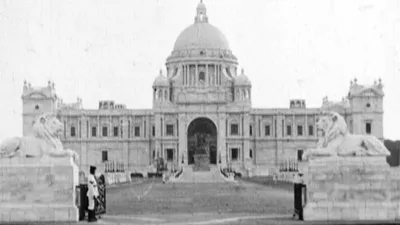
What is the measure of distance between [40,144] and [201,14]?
111 meters

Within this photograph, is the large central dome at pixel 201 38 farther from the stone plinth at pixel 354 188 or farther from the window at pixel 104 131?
the stone plinth at pixel 354 188

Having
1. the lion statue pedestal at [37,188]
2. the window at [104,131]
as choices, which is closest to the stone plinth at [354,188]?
the lion statue pedestal at [37,188]

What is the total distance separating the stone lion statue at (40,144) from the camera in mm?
26125

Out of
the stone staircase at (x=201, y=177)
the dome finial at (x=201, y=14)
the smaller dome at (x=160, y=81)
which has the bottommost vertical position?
the stone staircase at (x=201, y=177)

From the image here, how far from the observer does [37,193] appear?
1014 inches

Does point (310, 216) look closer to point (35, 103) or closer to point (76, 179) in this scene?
point (76, 179)

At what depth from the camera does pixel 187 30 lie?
13275 cm

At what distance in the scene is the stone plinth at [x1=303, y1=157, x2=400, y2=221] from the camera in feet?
84.0

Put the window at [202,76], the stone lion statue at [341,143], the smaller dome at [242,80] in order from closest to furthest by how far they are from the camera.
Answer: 1. the stone lion statue at [341,143]
2. the smaller dome at [242,80]
3. the window at [202,76]

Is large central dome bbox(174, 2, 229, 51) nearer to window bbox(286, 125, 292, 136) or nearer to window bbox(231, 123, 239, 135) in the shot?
window bbox(231, 123, 239, 135)

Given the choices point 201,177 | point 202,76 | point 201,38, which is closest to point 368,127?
point 202,76

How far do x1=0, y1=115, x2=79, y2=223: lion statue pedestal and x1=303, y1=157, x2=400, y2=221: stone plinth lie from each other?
271 inches

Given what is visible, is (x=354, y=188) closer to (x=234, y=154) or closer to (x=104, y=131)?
(x=234, y=154)

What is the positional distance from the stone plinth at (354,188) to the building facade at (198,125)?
83.3 meters
